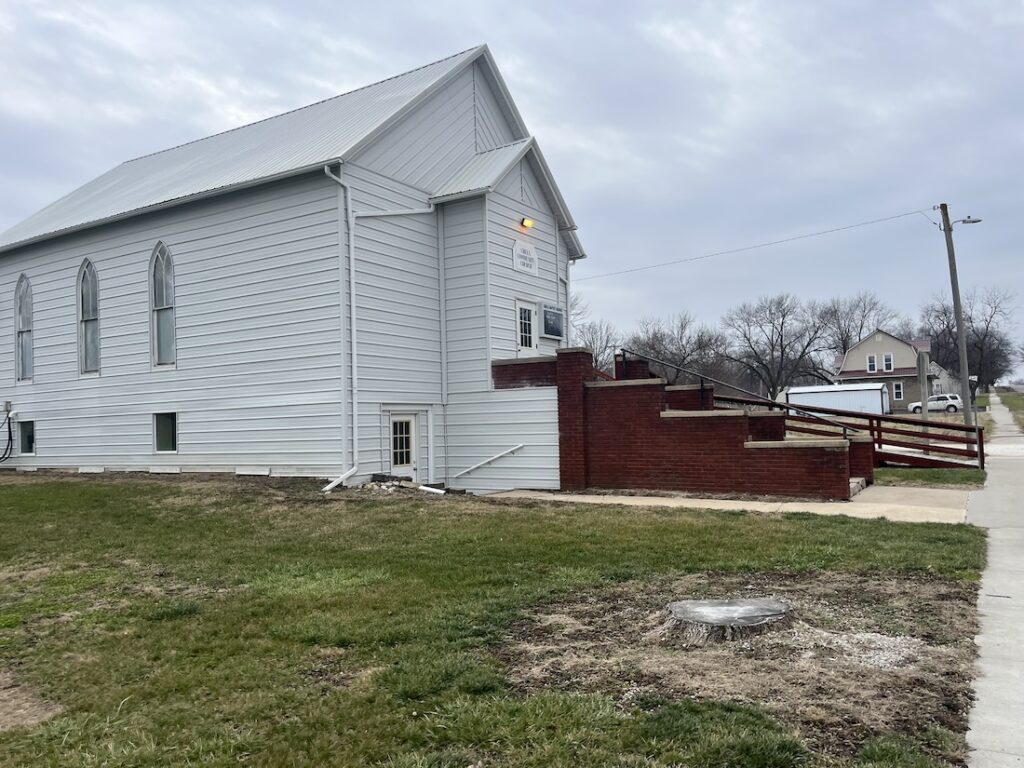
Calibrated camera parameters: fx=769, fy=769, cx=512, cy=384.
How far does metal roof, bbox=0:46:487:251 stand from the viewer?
1374cm

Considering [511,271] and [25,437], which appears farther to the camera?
[25,437]

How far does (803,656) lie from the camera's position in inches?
165

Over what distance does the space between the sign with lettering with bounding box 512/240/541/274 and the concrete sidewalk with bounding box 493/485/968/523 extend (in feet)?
16.4

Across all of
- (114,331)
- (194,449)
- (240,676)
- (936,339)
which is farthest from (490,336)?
A: (936,339)

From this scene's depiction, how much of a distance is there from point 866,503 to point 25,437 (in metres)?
18.3

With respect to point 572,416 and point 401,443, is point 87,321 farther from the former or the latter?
point 572,416

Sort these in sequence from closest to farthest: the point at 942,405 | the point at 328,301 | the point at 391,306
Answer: the point at 328,301 → the point at 391,306 → the point at 942,405

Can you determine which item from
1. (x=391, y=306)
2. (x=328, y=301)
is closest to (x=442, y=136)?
(x=391, y=306)

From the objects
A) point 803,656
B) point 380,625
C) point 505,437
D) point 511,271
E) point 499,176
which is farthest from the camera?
point 511,271

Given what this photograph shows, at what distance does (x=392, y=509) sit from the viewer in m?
10.4

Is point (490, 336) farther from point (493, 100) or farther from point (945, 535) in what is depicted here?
point (945, 535)

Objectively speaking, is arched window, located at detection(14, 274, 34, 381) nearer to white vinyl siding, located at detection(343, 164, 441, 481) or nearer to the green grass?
white vinyl siding, located at detection(343, 164, 441, 481)

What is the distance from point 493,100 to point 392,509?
10.6 meters

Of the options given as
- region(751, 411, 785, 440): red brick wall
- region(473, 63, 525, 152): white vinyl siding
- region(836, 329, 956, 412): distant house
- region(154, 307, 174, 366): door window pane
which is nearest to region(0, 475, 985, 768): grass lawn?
region(751, 411, 785, 440): red brick wall
